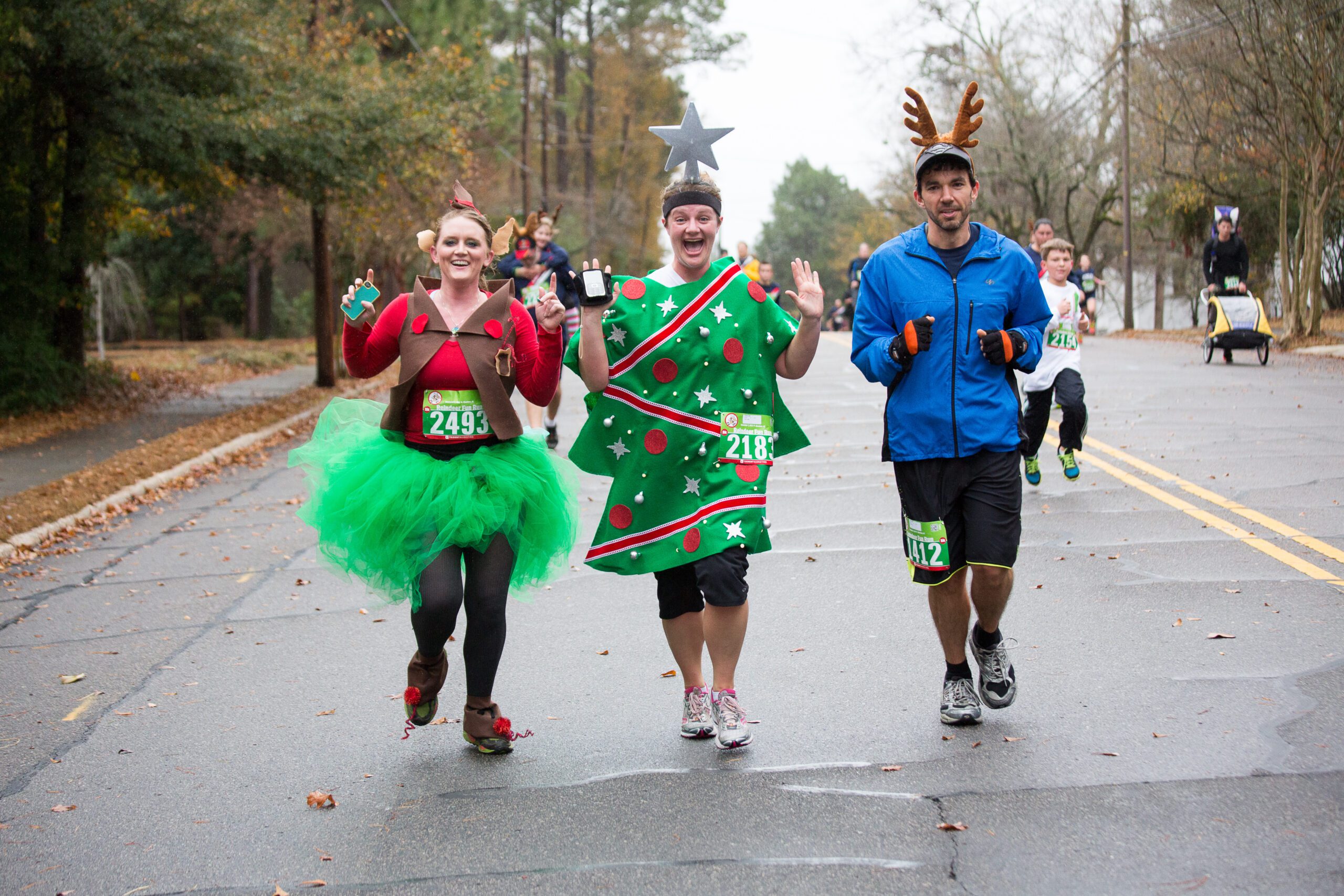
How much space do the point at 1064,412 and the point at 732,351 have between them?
532cm

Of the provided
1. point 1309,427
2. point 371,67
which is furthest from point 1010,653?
point 371,67

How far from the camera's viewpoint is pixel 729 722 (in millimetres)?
4500

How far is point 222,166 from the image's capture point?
713 inches

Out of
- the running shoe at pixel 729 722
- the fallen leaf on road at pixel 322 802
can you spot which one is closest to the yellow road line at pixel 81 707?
the fallen leaf on road at pixel 322 802

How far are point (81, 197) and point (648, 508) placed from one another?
16.1 m

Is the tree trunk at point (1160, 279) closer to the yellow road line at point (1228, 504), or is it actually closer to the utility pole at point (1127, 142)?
the utility pole at point (1127, 142)

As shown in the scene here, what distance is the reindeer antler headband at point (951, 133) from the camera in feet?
15.2

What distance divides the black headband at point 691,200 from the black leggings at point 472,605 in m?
1.30

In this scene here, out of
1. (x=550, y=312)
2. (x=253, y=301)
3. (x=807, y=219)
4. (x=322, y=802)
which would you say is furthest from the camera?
(x=807, y=219)

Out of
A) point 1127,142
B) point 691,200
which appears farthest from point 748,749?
point 1127,142

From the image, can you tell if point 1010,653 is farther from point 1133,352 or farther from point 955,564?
point 1133,352

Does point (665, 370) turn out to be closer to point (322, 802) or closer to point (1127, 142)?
point (322, 802)

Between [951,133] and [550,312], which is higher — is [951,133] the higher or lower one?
the higher one

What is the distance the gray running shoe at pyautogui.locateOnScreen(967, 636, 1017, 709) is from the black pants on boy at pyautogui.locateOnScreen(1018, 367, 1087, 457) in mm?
4595
